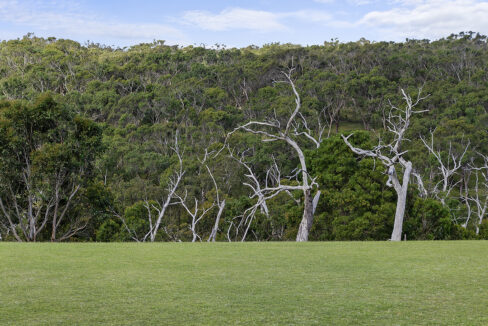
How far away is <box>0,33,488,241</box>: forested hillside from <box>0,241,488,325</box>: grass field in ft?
24.9

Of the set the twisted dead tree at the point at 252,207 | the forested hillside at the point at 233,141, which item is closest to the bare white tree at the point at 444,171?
the forested hillside at the point at 233,141

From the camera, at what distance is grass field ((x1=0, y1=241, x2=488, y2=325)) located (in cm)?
500

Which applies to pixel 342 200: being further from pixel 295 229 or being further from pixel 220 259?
pixel 220 259

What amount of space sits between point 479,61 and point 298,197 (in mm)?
59661

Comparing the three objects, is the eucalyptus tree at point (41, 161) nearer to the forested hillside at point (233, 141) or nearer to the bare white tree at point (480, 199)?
the forested hillside at point (233, 141)

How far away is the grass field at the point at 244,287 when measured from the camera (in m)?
5.00

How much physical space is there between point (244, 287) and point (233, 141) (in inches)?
1704

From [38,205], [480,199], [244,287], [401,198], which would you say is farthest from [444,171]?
[244,287]

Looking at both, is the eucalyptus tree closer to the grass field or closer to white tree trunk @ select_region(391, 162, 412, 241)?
the grass field

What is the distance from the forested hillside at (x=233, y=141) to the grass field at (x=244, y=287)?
7595 mm

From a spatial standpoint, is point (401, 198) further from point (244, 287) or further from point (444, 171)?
point (444, 171)

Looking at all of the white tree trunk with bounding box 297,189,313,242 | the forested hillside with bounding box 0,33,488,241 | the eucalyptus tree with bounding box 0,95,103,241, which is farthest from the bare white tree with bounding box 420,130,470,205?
the eucalyptus tree with bounding box 0,95,103,241

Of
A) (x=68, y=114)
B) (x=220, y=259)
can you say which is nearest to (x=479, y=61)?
(x=68, y=114)

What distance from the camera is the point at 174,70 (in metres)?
77.4
